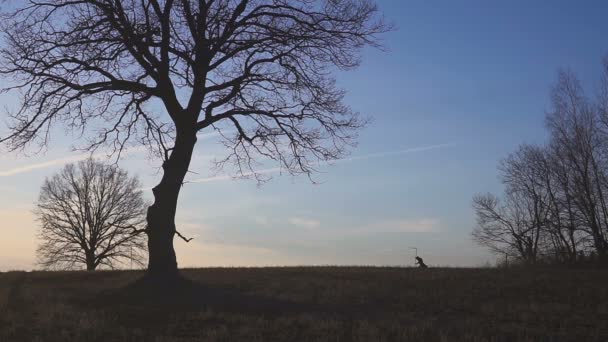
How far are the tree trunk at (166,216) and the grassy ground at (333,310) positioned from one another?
43.8 inches

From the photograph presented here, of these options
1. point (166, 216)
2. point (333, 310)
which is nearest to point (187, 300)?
point (166, 216)

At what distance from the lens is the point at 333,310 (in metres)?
12.7

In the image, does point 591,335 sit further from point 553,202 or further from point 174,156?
point 553,202

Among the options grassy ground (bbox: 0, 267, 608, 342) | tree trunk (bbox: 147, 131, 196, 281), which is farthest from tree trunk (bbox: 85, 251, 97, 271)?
tree trunk (bbox: 147, 131, 196, 281)

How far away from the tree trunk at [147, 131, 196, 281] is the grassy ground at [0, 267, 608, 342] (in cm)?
111

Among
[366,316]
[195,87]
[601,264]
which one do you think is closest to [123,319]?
[366,316]

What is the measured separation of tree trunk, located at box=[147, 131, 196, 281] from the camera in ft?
48.4

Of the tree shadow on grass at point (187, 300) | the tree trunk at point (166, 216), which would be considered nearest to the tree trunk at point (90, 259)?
the tree shadow on grass at point (187, 300)

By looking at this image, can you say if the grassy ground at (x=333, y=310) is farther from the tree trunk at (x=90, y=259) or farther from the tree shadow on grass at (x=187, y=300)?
the tree trunk at (x=90, y=259)

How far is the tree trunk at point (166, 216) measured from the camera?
14.8m

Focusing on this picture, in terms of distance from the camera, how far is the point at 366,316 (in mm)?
11875

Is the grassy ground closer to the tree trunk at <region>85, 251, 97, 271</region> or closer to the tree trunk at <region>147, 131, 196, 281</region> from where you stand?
the tree trunk at <region>147, 131, 196, 281</region>

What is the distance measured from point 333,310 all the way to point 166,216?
17.9ft

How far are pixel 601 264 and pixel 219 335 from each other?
21713 millimetres
